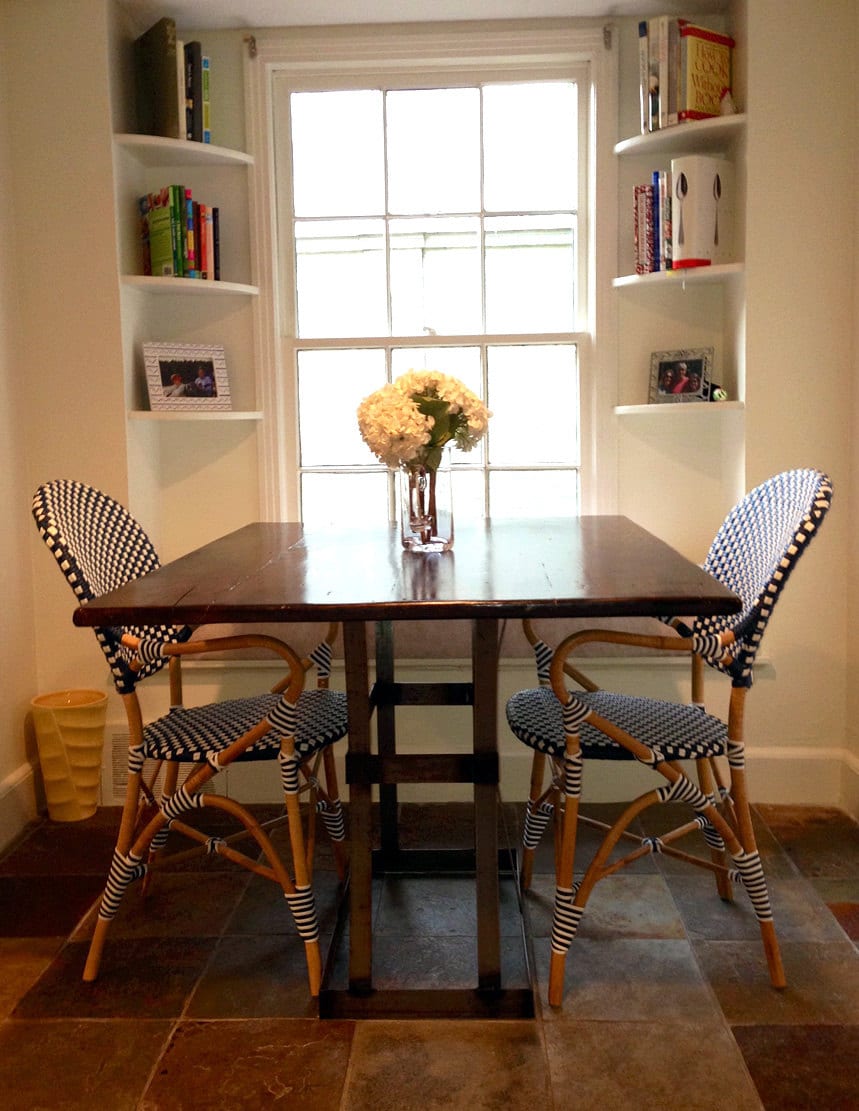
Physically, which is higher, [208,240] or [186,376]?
[208,240]

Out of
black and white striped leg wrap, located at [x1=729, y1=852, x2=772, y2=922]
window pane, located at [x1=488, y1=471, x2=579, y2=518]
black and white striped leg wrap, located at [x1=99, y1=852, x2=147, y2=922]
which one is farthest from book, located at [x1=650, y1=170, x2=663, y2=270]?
black and white striped leg wrap, located at [x1=99, y1=852, x2=147, y2=922]

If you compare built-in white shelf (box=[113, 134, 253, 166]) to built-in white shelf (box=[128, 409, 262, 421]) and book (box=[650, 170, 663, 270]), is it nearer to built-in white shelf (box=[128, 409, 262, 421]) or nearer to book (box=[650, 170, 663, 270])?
built-in white shelf (box=[128, 409, 262, 421])

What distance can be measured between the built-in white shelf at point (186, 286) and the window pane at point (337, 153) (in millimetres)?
380

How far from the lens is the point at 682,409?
331 cm

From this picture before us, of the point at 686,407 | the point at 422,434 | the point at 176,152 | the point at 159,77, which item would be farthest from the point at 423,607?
the point at 159,77

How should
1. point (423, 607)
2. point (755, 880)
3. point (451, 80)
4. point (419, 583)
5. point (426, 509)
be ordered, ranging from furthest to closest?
point (451, 80), point (426, 509), point (755, 880), point (419, 583), point (423, 607)

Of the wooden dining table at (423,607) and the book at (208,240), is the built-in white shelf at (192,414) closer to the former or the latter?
the book at (208,240)

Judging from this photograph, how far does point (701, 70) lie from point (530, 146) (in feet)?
2.03

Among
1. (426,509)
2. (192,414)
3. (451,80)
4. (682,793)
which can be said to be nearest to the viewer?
(682,793)

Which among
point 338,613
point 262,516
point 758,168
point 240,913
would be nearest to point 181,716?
point 240,913

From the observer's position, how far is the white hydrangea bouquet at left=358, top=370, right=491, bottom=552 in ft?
8.02

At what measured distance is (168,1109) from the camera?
187 centimetres

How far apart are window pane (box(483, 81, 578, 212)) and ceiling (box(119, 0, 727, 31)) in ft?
0.81

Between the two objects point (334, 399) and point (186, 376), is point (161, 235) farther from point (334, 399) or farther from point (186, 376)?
point (334, 399)
